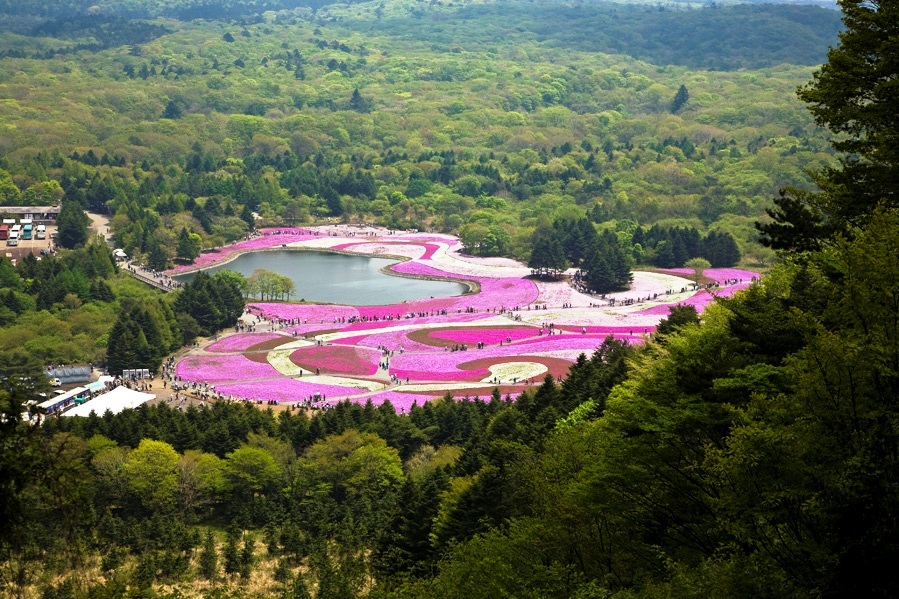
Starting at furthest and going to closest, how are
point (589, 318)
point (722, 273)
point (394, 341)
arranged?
point (722, 273), point (589, 318), point (394, 341)

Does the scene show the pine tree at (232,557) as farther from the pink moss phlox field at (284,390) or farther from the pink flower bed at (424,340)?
the pink moss phlox field at (284,390)

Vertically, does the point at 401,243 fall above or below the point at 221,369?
below

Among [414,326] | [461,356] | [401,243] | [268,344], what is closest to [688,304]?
[414,326]

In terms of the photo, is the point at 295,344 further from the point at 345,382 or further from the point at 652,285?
the point at 652,285

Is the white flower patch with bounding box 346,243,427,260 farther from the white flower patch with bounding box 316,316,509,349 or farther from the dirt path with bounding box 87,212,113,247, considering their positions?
the white flower patch with bounding box 316,316,509,349

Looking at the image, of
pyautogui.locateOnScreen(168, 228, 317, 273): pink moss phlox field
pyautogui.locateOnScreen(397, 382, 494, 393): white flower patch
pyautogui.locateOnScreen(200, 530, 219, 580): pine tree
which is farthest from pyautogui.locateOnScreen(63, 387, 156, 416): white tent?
pyautogui.locateOnScreen(168, 228, 317, 273): pink moss phlox field

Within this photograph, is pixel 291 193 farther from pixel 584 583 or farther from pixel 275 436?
pixel 584 583

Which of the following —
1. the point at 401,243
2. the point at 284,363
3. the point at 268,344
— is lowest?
the point at 401,243
